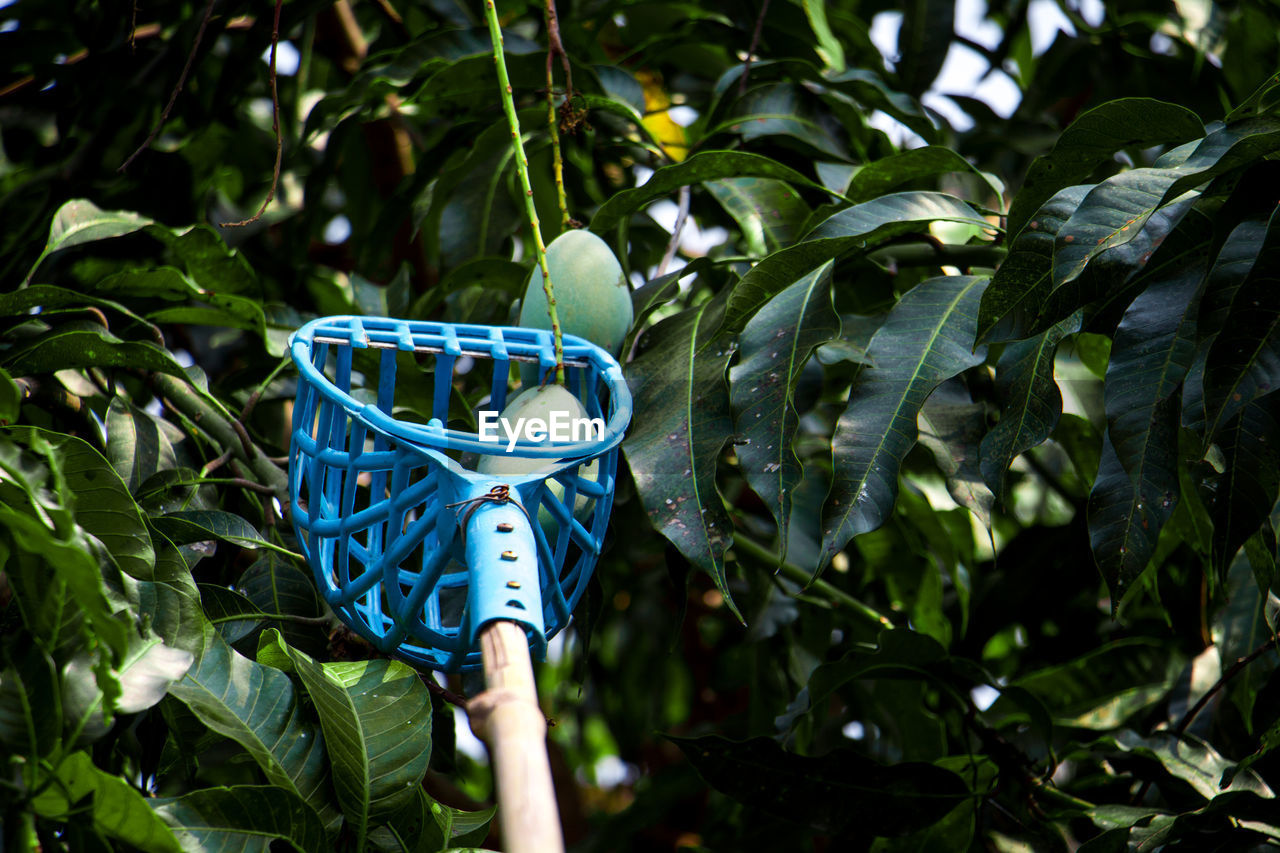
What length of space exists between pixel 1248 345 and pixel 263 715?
61 centimetres

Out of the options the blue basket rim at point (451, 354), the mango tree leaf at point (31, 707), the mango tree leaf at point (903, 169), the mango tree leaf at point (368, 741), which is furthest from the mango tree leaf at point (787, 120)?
the mango tree leaf at point (31, 707)

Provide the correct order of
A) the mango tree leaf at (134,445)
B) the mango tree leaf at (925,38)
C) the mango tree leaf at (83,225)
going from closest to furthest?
the mango tree leaf at (134,445) → the mango tree leaf at (83,225) → the mango tree leaf at (925,38)

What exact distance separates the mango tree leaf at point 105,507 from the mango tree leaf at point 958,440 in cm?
51

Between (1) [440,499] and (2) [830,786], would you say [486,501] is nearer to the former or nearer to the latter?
(1) [440,499]

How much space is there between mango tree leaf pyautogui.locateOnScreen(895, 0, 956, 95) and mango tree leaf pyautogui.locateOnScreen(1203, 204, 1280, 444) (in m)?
0.94

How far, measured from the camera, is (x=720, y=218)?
1419 mm

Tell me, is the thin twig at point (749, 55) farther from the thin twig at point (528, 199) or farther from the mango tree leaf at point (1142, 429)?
the mango tree leaf at point (1142, 429)

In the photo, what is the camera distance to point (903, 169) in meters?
0.90

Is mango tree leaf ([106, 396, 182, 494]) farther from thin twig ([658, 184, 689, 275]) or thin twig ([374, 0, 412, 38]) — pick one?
thin twig ([374, 0, 412, 38])

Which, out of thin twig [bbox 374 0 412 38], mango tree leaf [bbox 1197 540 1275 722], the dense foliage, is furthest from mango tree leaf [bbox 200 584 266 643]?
thin twig [bbox 374 0 412 38]

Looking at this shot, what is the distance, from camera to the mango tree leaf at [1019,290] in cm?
65

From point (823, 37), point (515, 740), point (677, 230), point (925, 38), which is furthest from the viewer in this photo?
point (925, 38)

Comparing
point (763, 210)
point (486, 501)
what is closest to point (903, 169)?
point (763, 210)

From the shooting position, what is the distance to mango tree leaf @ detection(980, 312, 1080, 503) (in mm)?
697
